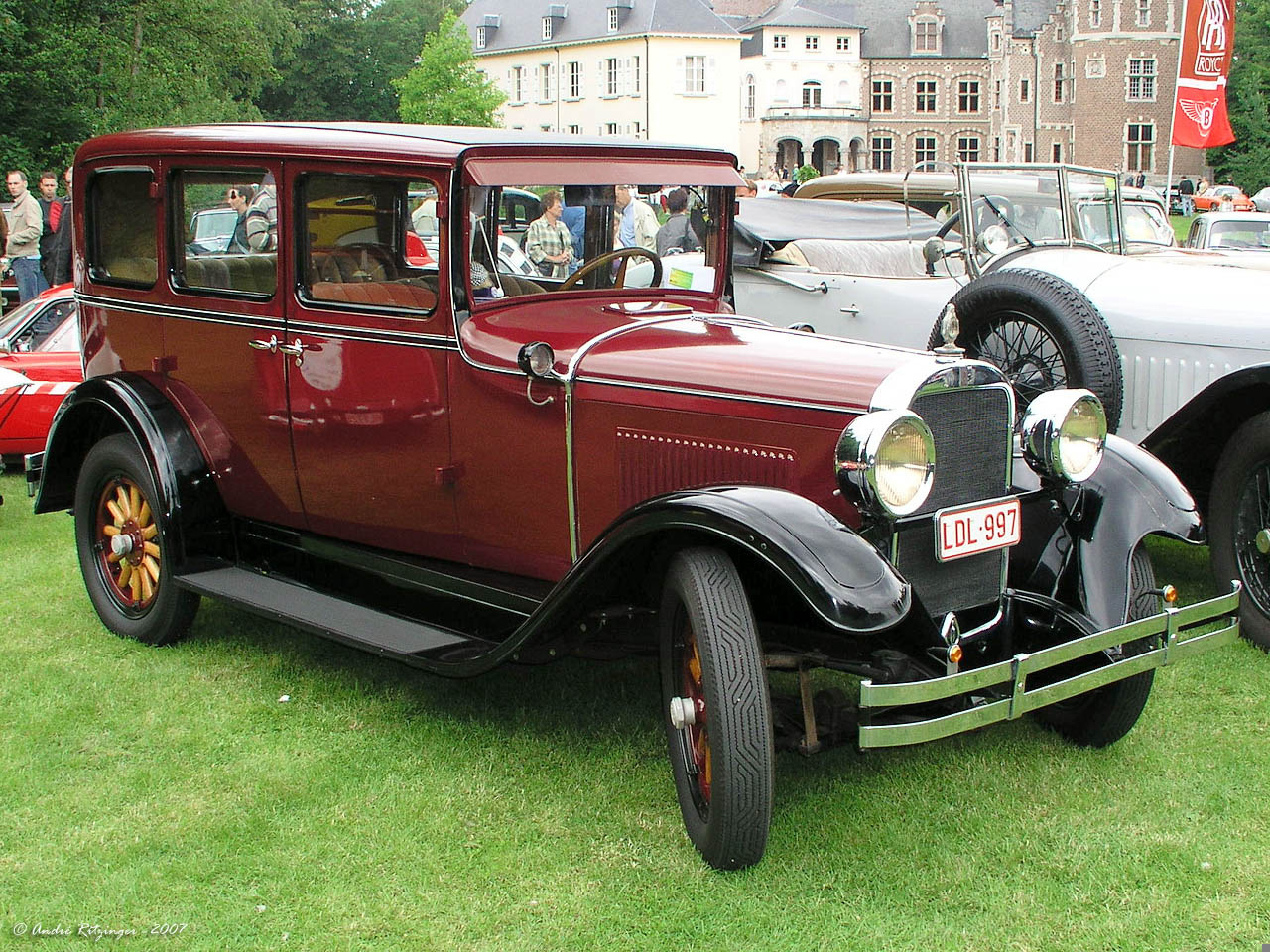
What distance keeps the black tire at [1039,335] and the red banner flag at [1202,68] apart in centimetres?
803

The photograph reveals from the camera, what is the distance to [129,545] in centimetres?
498

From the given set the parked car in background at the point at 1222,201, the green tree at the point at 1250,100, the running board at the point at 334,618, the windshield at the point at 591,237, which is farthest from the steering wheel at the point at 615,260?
the green tree at the point at 1250,100

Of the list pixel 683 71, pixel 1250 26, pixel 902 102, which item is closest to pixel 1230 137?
pixel 1250 26

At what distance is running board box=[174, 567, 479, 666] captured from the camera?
3.90 meters

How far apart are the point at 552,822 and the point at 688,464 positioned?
3.61 feet

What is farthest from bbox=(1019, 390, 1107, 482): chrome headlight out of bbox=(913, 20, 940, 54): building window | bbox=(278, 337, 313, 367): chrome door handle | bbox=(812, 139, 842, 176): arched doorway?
bbox=(913, 20, 940, 54): building window

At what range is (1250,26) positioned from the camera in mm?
55188

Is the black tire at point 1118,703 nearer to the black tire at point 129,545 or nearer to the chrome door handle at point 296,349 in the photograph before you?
the chrome door handle at point 296,349

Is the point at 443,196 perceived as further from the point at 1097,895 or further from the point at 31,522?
the point at 31,522

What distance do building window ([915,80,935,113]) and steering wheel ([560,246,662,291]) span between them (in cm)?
7593

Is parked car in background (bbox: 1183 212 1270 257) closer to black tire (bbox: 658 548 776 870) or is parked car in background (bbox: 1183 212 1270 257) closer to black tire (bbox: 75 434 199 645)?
black tire (bbox: 75 434 199 645)

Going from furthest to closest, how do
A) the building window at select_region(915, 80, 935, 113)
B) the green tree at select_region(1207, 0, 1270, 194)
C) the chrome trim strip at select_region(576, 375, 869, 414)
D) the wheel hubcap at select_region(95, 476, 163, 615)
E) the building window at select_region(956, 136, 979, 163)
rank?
the building window at select_region(956, 136, 979, 163), the building window at select_region(915, 80, 935, 113), the green tree at select_region(1207, 0, 1270, 194), the wheel hubcap at select_region(95, 476, 163, 615), the chrome trim strip at select_region(576, 375, 869, 414)

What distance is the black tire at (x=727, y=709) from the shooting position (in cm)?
303

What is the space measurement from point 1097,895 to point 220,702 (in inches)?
116
